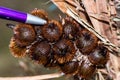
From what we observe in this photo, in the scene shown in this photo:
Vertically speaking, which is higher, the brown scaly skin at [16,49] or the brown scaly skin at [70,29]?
the brown scaly skin at [70,29]

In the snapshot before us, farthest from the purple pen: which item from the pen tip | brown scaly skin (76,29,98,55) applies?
brown scaly skin (76,29,98,55)

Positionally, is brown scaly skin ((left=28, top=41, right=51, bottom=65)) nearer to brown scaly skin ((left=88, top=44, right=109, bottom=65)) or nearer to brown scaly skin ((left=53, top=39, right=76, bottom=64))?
brown scaly skin ((left=53, top=39, right=76, bottom=64))

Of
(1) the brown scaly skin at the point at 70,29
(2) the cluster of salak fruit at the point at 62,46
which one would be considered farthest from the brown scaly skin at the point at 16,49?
(1) the brown scaly skin at the point at 70,29

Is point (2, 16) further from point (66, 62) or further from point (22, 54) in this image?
point (66, 62)

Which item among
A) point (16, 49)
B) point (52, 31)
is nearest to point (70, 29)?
point (52, 31)

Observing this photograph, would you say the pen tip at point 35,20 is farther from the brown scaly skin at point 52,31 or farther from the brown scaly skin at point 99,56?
the brown scaly skin at point 99,56

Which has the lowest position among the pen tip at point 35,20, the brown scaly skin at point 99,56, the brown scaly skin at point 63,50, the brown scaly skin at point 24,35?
the brown scaly skin at point 99,56

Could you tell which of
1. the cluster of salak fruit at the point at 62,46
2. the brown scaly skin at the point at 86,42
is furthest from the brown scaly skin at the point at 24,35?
the brown scaly skin at the point at 86,42

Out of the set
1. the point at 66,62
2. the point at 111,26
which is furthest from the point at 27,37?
the point at 111,26

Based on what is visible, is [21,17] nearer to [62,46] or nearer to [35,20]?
A: [35,20]
